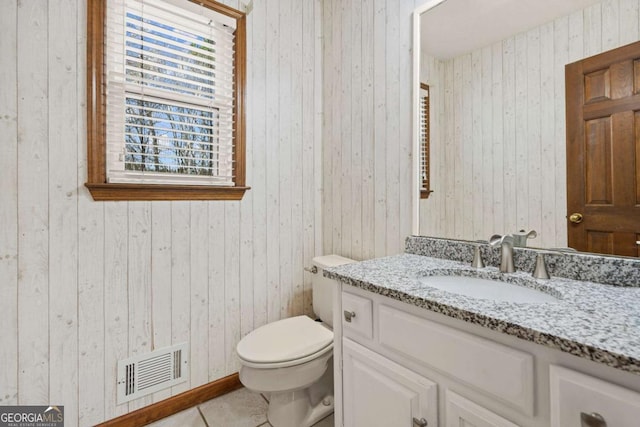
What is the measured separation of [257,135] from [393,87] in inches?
32.9

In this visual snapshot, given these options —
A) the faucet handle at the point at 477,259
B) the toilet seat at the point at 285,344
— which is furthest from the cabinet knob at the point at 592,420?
the toilet seat at the point at 285,344

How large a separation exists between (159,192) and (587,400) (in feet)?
5.51

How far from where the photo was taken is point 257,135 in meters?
1.84

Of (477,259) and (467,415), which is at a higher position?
(477,259)

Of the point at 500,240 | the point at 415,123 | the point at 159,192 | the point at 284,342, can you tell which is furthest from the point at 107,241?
the point at 500,240

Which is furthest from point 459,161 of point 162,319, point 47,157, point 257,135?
point 47,157

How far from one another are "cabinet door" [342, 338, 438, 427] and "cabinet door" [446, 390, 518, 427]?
4 cm

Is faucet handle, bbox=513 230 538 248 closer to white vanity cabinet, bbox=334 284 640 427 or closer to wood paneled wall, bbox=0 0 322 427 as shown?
white vanity cabinet, bbox=334 284 640 427

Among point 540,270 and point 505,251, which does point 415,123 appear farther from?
point 540,270

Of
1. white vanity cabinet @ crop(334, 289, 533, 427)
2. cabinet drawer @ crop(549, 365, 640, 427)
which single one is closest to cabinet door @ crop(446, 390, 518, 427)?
white vanity cabinet @ crop(334, 289, 533, 427)

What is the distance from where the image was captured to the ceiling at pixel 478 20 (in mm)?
1117

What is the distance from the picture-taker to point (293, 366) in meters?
1.31

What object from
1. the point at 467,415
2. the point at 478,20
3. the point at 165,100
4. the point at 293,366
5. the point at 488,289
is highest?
the point at 478,20

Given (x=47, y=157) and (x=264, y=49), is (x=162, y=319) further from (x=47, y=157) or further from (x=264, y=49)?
(x=264, y=49)
